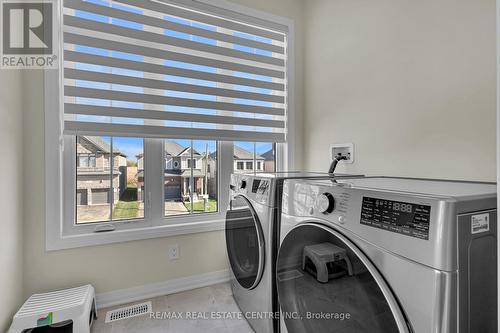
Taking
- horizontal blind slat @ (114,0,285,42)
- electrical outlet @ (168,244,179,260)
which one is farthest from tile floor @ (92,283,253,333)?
horizontal blind slat @ (114,0,285,42)

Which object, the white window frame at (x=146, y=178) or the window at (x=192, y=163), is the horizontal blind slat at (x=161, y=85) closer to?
the white window frame at (x=146, y=178)

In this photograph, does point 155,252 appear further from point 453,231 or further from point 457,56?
point 457,56

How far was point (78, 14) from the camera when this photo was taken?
5.32 ft

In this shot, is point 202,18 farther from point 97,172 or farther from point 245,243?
point 245,243

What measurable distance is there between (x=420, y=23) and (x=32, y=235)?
2.57 m

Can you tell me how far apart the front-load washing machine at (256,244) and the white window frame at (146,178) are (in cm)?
46

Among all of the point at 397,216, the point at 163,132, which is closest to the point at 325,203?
the point at 397,216

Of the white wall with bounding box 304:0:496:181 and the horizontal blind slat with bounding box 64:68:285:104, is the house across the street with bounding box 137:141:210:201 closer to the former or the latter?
the horizontal blind slat with bounding box 64:68:285:104

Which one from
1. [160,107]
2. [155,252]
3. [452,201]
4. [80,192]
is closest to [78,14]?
[160,107]

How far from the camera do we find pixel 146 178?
73.5 inches

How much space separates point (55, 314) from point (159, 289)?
0.65 metres

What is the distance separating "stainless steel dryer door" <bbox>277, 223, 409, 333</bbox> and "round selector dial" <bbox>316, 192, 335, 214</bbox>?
6cm

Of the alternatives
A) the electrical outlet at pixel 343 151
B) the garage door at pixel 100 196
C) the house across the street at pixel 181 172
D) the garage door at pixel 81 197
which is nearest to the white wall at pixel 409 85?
the electrical outlet at pixel 343 151

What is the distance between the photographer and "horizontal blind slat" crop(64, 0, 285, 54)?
1629mm
